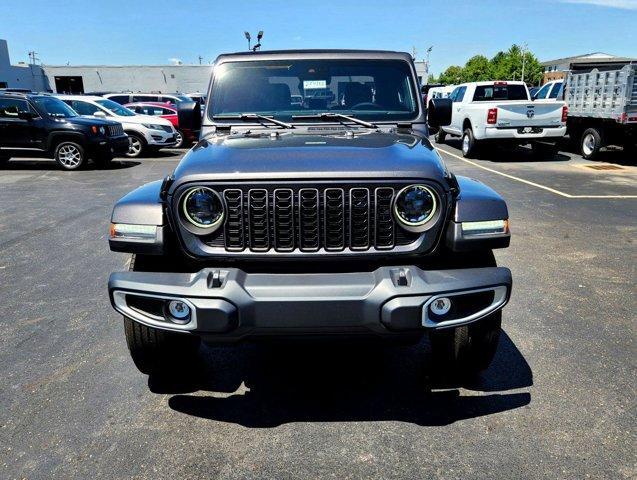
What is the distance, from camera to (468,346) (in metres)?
3.06

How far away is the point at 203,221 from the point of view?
2740 mm

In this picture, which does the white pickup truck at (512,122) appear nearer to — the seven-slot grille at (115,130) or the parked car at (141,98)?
the seven-slot grille at (115,130)

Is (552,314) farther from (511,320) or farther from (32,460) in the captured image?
(32,460)

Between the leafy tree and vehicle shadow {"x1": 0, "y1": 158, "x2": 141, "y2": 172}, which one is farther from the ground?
the leafy tree

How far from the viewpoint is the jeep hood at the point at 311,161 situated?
105 inches

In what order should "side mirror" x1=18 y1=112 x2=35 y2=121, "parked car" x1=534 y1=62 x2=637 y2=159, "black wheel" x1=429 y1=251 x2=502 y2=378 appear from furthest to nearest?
1. "side mirror" x1=18 y1=112 x2=35 y2=121
2. "parked car" x1=534 y1=62 x2=637 y2=159
3. "black wheel" x1=429 y1=251 x2=502 y2=378

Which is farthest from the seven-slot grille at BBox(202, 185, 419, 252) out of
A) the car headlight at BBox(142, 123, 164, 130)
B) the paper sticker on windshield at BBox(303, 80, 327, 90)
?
the car headlight at BBox(142, 123, 164, 130)

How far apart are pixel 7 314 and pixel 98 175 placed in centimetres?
872

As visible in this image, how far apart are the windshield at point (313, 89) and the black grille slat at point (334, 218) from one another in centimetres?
147

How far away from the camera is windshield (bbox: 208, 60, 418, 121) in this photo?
13.2 ft

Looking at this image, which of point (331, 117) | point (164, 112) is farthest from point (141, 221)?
point (164, 112)

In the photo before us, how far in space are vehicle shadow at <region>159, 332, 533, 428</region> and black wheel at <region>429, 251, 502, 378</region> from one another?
153 mm

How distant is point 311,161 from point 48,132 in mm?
12134

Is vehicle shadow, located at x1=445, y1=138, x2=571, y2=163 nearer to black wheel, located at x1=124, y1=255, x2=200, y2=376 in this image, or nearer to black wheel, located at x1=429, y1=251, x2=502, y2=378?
black wheel, located at x1=429, y1=251, x2=502, y2=378
